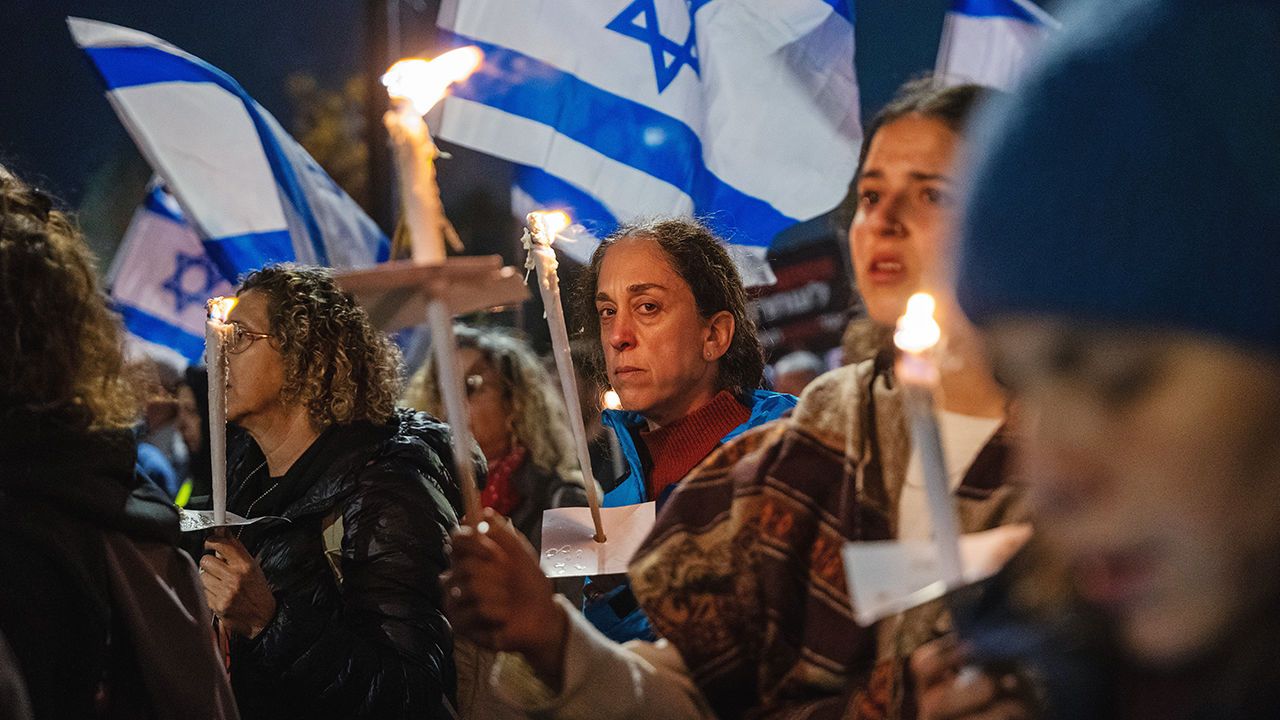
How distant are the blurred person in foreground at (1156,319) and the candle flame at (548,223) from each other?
1554 millimetres

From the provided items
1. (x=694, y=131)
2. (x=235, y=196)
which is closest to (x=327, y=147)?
(x=235, y=196)

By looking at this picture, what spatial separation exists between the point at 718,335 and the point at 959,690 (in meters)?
2.23

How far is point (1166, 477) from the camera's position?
985mm

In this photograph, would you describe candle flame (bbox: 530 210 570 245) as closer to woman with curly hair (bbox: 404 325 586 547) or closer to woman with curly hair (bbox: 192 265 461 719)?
woman with curly hair (bbox: 192 265 461 719)

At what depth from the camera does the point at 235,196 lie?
20.2 ft

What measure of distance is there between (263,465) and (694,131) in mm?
2383

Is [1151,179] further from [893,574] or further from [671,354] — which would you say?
[671,354]

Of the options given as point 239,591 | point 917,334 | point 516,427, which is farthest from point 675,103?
point 917,334

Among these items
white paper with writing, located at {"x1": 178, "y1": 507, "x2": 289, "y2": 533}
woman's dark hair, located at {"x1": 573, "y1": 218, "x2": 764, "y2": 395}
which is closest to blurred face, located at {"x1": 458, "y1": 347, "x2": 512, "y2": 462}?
woman's dark hair, located at {"x1": 573, "y1": 218, "x2": 764, "y2": 395}

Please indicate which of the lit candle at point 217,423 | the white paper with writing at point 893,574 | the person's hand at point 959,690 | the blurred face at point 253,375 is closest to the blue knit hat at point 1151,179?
the white paper with writing at point 893,574

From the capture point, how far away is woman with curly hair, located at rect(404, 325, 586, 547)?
5273 millimetres

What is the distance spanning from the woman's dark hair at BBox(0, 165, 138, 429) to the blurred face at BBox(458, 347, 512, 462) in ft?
10.4

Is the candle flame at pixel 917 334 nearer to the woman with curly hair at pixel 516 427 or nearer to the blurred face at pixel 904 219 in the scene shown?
the blurred face at pixel 904 219

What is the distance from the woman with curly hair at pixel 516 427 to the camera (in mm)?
5273
